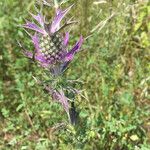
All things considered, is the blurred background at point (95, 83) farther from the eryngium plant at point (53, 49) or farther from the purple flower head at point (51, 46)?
the purple flower head at point (51, 46)

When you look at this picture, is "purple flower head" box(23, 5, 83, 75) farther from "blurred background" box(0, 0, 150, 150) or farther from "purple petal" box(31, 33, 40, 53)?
"blurred background" box(0, 0, 150, 150)

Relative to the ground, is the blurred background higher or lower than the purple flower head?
lower

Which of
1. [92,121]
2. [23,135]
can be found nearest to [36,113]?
[23,135]

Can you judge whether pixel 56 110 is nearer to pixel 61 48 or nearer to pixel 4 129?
pixel 4 129

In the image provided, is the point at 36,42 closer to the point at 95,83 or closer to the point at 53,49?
the point at 53,49

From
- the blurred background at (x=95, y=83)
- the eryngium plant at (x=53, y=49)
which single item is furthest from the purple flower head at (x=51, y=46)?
the blurred background at (x=95, y=83)

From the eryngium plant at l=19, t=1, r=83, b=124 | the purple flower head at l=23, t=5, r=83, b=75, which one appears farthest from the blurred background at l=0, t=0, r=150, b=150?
the purple flower head at l=23, t=5, r=83, b=75

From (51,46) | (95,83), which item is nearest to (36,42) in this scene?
(51,46)
